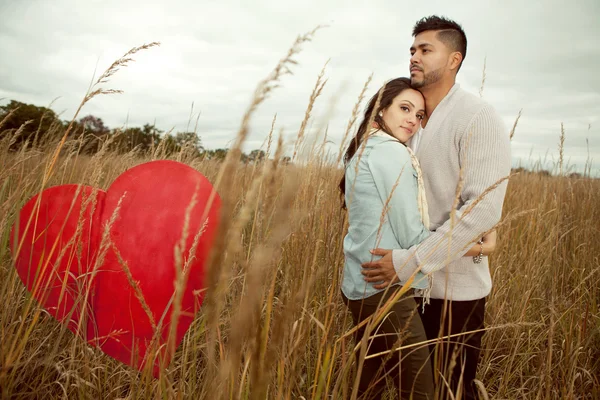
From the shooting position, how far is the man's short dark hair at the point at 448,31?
1732 millimetres

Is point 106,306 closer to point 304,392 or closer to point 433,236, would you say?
point 304,392

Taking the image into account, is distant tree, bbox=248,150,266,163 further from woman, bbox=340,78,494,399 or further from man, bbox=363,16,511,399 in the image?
man, bbox=363,16,511,399

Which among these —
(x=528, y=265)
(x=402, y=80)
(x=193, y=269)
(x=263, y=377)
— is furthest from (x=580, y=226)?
(x=263, y=377)

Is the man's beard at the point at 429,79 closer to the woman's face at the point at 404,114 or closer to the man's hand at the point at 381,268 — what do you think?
the woman's face at the point at 404,114

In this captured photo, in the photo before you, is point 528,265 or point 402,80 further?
point 528,265

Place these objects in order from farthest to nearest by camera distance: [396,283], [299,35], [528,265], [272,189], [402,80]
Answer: [528,265] < [402,80] < [396,283] < [299,35] < [272,189]

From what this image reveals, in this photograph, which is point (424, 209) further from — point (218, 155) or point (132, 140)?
point (218, 155)

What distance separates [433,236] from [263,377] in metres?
1.01

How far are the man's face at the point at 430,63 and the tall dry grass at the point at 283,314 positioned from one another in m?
0.72

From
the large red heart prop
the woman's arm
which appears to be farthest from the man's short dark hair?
the large red heart prop

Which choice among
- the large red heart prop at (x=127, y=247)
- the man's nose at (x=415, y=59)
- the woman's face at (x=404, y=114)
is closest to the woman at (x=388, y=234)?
the woman's face at (x=404, y=114)

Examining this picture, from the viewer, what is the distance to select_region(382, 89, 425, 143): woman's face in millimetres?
1622

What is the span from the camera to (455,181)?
1611mm

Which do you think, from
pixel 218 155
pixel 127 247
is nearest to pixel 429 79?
pixel 127 247
